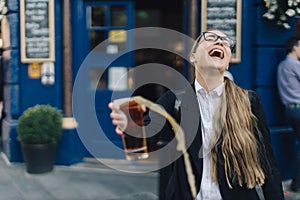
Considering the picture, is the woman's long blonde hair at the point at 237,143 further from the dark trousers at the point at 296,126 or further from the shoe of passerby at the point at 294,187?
the shoe of passerby at the point at 294,187

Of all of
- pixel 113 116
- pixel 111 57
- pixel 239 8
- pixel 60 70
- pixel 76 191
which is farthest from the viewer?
pixel 111 57

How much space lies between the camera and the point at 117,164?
20.4 ft

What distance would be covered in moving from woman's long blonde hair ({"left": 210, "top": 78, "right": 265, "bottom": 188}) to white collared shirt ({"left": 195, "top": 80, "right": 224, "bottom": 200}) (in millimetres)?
24

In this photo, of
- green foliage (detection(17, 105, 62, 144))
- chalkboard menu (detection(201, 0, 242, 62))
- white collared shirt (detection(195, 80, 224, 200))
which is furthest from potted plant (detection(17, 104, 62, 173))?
white collared shirt (detection(195, 80, 224, 200))

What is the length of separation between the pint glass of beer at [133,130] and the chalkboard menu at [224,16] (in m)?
4.15

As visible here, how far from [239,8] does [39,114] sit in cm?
302

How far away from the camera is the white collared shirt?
78.4 inches

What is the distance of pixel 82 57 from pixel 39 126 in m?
1.28

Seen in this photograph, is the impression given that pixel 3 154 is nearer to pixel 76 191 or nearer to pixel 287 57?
pixel 76 191

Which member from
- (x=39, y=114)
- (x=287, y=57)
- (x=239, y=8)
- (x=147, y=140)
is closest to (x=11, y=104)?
(x=39, y=114)

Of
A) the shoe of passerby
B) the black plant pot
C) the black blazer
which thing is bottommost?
the shoe of passerby

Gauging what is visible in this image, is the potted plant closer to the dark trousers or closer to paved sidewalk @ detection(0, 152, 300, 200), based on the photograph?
paved sidewalk @ detection(0, 152, 300, 200)

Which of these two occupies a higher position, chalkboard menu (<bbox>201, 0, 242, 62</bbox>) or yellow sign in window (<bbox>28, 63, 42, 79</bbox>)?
chalkboard menu (<bbox>201, 0, 242, 62</bbox>)

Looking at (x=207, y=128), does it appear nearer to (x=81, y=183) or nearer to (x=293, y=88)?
(x=293, y=88)
